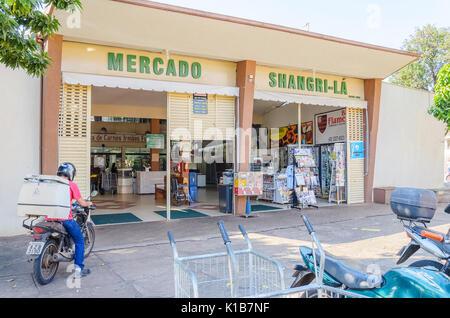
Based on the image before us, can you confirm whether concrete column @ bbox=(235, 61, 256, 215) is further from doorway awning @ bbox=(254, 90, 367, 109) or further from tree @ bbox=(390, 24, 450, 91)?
tree @ bbox=(390, 24, 450, 91)

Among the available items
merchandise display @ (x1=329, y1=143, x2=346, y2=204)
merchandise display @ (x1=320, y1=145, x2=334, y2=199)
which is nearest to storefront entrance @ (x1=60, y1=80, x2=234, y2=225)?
merchandise display @ (x1=320, y1=145, x2=334, y2=199)

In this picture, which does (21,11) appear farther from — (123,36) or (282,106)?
(282,106)

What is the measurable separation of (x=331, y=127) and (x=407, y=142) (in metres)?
3.00

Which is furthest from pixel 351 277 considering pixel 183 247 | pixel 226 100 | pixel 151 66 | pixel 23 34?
pixel 226 100

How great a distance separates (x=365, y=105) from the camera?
11211 mm

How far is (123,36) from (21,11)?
11.5ft

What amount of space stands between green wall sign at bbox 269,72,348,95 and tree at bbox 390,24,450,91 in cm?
950

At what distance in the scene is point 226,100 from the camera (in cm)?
920

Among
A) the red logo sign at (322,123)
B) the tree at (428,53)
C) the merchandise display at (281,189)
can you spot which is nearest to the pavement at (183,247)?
the merchandise display at (281,189)

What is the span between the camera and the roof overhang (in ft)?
22.4

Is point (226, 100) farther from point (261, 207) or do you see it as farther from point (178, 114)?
point (261, 207)

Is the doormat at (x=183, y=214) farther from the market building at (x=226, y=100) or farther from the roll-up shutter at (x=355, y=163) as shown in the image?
the roll-up shutter at (x=355, y=163)

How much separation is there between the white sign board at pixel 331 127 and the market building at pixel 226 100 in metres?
0.05
